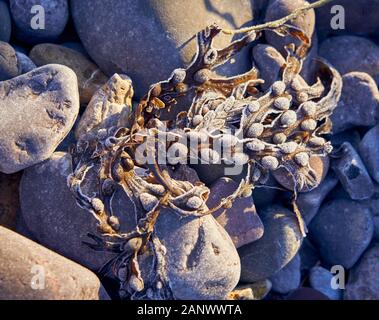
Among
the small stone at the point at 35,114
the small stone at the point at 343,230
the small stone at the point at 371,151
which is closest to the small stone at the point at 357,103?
the small stone at the point at 371,151

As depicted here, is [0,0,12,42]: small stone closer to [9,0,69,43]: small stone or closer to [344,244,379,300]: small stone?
[9,0,69,43]: small stone

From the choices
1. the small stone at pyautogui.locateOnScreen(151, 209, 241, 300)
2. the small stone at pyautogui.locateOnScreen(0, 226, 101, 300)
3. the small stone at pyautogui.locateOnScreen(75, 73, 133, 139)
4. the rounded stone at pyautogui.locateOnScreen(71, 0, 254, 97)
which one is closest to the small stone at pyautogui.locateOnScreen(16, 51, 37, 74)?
the rounded stone at pyautogui.locateOnScreen(71, 0, 254, 97)

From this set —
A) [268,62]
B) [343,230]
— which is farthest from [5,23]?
[343,230]

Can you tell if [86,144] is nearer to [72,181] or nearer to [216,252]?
[72,181]

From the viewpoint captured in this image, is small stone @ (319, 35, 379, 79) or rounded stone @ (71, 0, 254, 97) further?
small stone @ (319, 35, 379, 79)

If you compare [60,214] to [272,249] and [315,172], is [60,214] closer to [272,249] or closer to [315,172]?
[272,249]

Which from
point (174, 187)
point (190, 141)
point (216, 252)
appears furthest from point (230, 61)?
point (216, 252)
